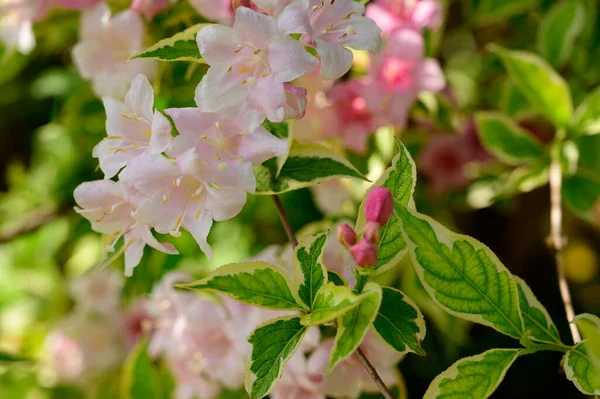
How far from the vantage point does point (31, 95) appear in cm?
178

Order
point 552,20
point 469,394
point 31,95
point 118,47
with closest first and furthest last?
point 469,394, point 118,47, point 552,20, point 31,95

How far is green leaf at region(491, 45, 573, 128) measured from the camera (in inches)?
36.8

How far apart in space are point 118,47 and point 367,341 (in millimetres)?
488

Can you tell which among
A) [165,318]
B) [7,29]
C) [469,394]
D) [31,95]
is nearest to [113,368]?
[165,318]

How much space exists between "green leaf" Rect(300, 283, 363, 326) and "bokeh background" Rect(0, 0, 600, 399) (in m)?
0.42

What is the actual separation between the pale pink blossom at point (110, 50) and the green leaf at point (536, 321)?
52cm

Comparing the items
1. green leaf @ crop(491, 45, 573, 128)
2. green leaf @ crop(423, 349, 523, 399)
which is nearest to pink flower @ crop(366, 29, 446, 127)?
green leaf @ crop(491, 45, 573, 128)

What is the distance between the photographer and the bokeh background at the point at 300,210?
42.1 inches

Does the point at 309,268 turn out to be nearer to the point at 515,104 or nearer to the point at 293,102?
the point at 293,102

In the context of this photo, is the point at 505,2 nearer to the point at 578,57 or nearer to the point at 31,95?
the point at 578,57

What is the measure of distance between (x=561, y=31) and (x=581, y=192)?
30cm

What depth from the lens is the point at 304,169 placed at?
67cm

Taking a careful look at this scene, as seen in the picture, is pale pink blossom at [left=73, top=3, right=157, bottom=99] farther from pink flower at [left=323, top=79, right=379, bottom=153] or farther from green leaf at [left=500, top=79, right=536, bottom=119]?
green leaf at [left=500, top=79, right=536, bottom=119]

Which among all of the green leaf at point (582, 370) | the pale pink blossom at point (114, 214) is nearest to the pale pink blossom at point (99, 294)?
the pale pink blossom at point (114, 214)
